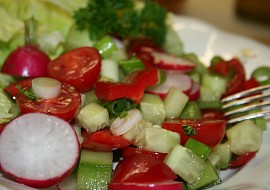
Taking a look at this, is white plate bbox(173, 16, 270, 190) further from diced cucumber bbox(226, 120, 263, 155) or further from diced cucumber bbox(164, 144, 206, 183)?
diced cucumber bbox(164, 144, 206, 183)

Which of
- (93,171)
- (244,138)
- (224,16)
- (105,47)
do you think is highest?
(105,47)

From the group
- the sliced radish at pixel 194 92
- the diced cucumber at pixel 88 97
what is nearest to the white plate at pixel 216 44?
the sliced radish at pixel 194 92

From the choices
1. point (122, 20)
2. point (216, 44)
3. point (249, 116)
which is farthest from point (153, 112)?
point (216, 44)

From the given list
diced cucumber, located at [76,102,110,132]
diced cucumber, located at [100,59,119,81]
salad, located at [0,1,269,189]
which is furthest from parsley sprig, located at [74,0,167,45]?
diced cucumber, located at [76,102,110,132]

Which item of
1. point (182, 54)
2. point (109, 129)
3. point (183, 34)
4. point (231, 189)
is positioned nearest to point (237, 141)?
point (231, 189)

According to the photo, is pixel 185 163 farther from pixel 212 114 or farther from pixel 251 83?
pixel 251 83

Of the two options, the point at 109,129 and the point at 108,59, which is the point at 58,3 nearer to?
the point at 108,59

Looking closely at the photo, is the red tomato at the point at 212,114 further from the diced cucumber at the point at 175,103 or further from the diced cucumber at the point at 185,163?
the diced cucumber at the point at 185,163
